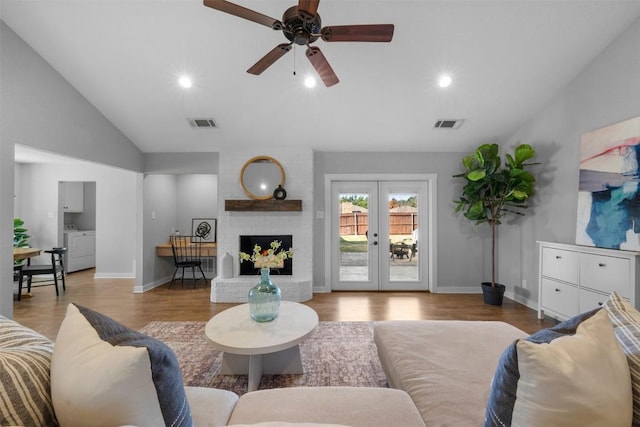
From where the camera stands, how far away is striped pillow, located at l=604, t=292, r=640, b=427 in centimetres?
86

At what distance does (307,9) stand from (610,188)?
11.0 feet

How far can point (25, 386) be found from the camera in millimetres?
753

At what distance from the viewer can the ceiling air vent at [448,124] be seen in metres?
4.09

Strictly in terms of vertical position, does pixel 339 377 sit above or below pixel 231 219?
below

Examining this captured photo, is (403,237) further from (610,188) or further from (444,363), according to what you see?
(444,363)

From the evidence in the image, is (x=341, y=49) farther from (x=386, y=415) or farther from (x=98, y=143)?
(x=98, y=143)

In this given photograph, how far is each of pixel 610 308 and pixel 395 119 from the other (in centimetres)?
339

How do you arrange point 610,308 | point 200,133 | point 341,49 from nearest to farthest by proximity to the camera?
point 610,308
point 341,49
point 200,133

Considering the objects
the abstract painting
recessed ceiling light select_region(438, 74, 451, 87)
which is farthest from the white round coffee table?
the abstract painting

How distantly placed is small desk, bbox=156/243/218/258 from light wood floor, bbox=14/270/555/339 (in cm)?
61

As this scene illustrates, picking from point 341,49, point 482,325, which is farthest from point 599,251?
point 341,49

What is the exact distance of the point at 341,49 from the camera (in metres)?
2.99

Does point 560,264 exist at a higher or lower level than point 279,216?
lower

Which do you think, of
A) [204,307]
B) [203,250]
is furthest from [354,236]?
[203,250]
